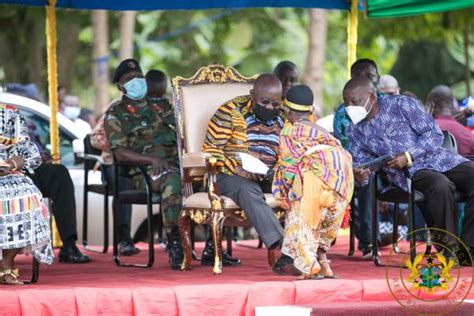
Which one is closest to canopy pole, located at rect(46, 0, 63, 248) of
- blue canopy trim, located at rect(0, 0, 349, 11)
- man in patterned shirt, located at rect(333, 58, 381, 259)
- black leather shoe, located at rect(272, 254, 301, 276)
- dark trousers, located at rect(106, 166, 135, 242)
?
blue canopy trim, located at rect(0, 0, 349, 11)

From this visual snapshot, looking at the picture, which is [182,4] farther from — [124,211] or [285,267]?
[285,267]

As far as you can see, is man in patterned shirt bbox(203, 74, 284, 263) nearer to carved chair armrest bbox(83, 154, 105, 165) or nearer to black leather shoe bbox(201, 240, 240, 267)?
black leather shoe bbox(201, 240, 240, 267)

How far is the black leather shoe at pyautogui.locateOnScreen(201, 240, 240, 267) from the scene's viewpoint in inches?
400

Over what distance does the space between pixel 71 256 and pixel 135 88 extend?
4.76 feet

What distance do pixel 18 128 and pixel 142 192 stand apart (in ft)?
5.66

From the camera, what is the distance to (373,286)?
848 cm

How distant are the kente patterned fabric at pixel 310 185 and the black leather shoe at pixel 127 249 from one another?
9.00 feet

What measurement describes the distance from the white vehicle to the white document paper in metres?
3.53

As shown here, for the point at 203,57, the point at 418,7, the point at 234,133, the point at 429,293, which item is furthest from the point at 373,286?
the point at 203,57

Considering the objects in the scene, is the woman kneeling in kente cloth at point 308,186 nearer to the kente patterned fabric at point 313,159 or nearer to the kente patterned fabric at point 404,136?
the kente patterned fabric at point 313,159

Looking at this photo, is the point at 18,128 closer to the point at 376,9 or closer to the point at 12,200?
the point at 12,200

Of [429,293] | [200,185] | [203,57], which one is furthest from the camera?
[203,57]

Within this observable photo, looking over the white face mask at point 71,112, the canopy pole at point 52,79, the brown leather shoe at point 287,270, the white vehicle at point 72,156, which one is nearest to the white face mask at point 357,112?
the brown leather shoe at point 287,270

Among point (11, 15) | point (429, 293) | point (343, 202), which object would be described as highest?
point (11, 15)
